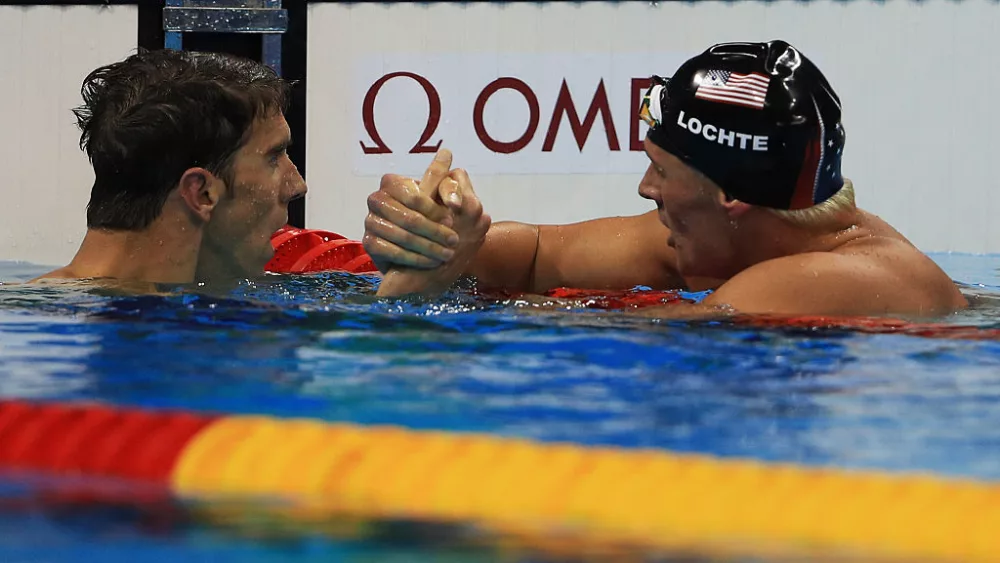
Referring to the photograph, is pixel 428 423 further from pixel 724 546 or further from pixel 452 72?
pixel 452 72

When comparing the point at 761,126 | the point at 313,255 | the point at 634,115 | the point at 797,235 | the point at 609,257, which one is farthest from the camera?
the point at 634,115

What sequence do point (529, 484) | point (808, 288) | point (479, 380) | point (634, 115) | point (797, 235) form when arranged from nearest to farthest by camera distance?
point (529, 484) → point (479, 380) → point (808, 288) → point (797, 235) → point (634, 115)

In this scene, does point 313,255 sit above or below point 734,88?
below

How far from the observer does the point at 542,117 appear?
6.00m

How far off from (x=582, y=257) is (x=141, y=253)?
1.41 meters

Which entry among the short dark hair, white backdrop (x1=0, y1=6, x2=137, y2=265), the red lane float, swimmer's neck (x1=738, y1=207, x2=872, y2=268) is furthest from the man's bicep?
white backdrop (x1=0, y1=6, x2=137, y2=265)

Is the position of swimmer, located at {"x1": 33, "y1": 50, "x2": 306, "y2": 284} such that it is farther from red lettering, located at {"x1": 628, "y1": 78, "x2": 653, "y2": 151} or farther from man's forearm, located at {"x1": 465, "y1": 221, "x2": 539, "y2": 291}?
red lettering, located at {"x1": 628, "y1": 78, "x2": 653, "y2": 151}

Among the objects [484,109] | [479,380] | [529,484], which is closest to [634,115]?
[484,109]

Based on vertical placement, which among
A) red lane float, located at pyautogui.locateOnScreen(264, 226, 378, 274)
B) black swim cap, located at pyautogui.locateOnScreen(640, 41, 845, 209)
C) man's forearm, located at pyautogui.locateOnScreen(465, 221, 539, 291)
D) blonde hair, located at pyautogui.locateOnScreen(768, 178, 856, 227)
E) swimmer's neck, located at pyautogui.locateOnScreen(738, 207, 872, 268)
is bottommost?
red lane float, located at pyautogui.locateOnScreen(264, 226, 378, 274)

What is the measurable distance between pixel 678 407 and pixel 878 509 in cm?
61

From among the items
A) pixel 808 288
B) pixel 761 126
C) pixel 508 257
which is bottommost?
pixel 508 257

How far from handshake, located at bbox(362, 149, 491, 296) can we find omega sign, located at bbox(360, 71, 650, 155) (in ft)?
8.74

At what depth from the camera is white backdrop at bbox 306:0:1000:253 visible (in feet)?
19.7

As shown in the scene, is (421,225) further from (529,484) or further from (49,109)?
(49,109)
